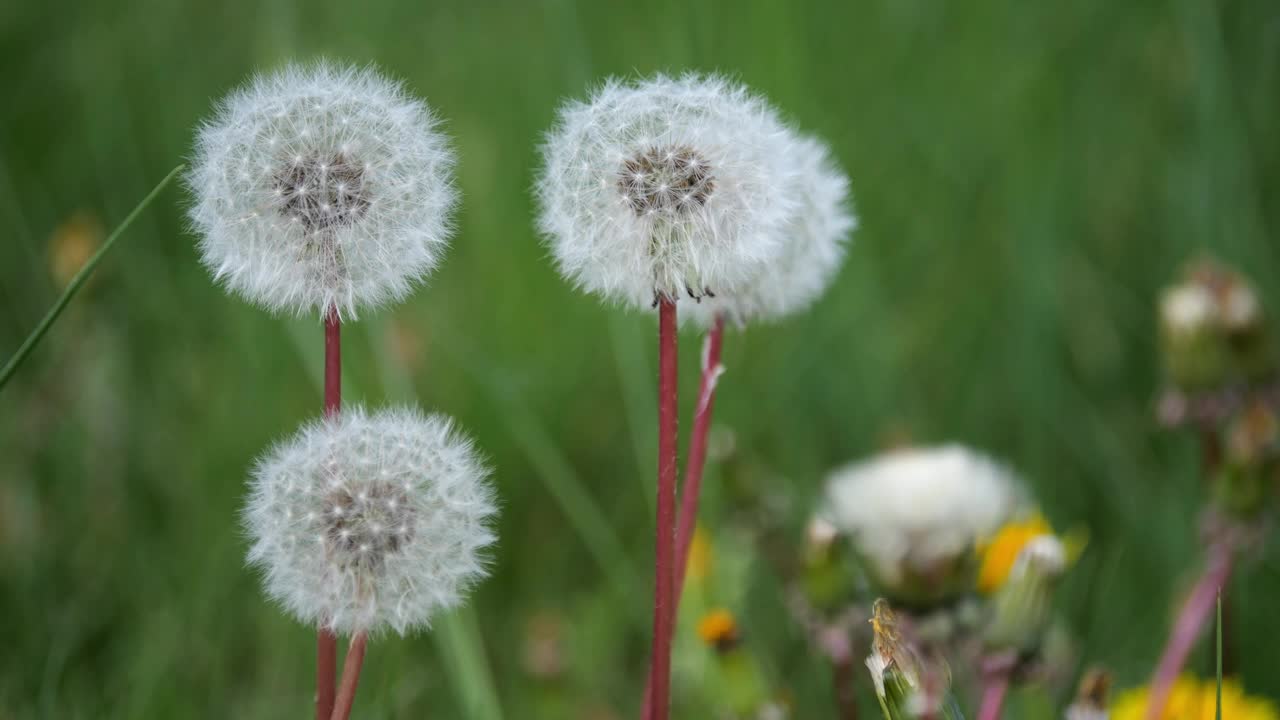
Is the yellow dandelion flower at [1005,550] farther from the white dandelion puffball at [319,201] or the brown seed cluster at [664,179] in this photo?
the white dandelion puffball at [319,201]

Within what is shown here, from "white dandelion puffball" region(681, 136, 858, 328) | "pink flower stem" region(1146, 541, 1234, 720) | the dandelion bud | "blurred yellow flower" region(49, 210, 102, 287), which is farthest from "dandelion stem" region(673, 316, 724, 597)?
"blurred yellow flower" region(49, 210, 102, 287)

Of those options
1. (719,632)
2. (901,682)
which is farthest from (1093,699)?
(719,632)

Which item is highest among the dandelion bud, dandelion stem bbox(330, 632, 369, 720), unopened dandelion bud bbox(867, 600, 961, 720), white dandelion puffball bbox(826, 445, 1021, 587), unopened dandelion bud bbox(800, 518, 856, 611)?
the dandelion bud

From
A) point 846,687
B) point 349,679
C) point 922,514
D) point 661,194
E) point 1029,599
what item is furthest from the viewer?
point 922,514

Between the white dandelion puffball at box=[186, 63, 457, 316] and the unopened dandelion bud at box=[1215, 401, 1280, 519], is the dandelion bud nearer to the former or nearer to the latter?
the unopened dandelion bud at box=[1215, 401, 1280, 519]

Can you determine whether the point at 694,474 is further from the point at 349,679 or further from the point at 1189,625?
the point at 1189,625

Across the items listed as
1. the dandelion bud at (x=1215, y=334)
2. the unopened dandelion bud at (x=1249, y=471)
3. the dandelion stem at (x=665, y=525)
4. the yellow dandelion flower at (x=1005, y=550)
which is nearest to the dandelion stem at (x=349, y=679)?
the dandelion stem at (x=665, y=525)

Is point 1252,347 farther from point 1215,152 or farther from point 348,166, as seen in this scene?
point 348,166
